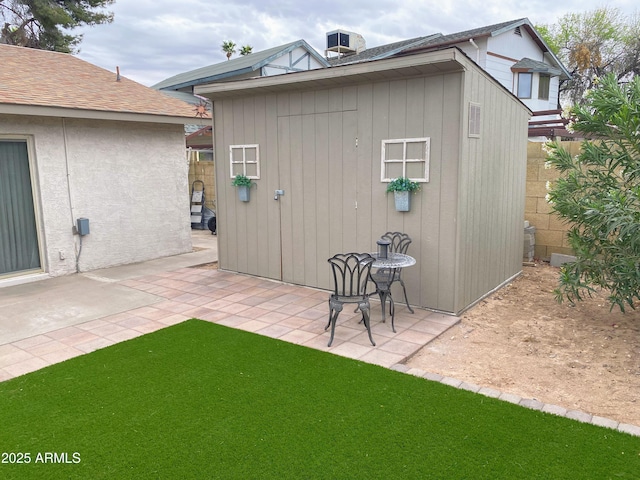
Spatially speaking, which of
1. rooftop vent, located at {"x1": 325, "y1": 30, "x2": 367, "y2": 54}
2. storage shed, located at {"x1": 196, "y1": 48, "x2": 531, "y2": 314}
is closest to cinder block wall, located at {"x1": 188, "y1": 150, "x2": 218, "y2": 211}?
storage shed, located at {"x1": 196, "y1": 48, "x2": 531, "y2": 314}

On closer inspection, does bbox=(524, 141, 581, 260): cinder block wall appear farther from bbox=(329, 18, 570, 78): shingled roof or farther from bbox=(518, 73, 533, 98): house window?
bbox=(518, 73, 533, 98): house window

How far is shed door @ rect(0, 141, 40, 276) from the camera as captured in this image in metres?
5.77

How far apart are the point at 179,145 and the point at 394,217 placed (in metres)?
4.27

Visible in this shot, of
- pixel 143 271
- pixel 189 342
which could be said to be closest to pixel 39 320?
pixel 189 342

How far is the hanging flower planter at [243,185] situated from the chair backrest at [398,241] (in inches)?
80.4

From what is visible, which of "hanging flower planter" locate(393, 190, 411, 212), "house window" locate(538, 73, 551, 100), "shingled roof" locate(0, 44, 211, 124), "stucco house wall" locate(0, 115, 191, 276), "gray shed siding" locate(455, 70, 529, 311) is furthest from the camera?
"house window" locate(538, 73, 551, 100)

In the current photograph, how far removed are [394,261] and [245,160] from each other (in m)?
2.62

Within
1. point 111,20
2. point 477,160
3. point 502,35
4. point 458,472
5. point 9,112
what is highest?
point 111,20

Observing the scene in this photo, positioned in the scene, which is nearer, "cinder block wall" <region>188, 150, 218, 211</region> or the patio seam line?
the patio seam line

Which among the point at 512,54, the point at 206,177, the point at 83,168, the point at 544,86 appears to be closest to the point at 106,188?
the point at 83,168

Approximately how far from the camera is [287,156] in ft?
18.4

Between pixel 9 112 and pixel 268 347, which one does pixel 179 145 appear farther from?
pixel 268 347

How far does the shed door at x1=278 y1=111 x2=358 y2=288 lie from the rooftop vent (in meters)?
13.8

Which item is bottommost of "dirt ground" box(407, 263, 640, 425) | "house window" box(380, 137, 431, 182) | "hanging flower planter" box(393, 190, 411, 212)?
"dirt ground" box(407, 263, 640, 425)
